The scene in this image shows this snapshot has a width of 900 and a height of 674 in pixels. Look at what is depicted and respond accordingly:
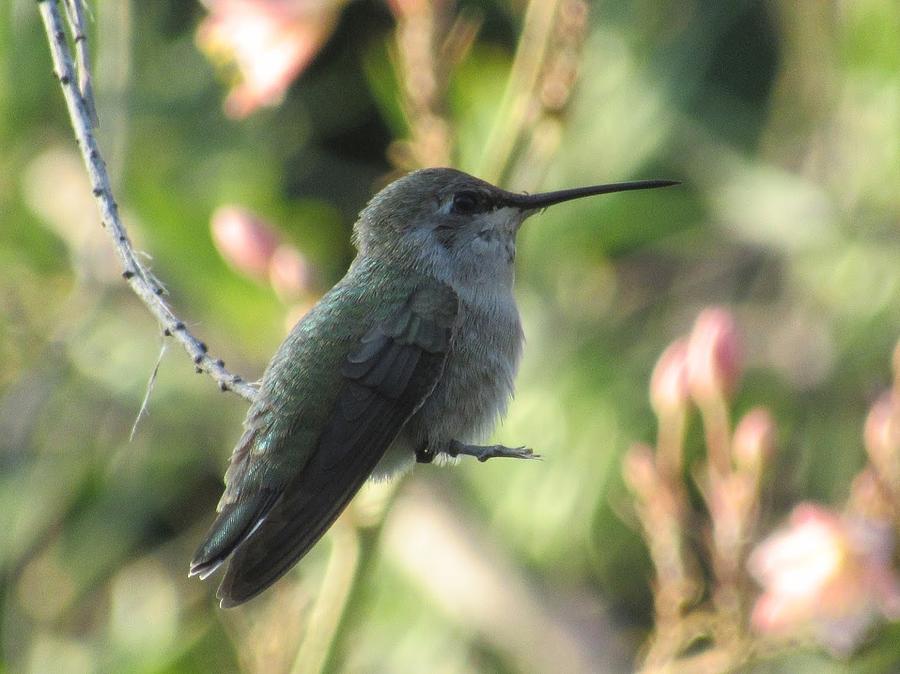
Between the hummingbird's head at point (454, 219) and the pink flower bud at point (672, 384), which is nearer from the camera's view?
the hummingbird's head at point (454, 219)

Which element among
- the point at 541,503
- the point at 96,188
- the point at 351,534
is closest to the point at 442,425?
the point at 351,534

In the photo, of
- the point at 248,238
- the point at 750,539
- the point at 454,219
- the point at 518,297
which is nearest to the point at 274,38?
the point at 248,238

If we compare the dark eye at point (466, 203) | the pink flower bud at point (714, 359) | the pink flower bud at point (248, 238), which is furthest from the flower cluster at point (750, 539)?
the pink flower bud at point (248, 238)

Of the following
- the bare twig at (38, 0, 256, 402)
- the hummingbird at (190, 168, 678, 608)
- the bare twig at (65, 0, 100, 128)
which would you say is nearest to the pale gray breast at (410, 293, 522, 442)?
the hummingbird at (190, 168, 678, 608)

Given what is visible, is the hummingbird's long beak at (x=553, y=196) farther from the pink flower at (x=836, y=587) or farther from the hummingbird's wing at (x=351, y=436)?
the pink flower at (x=836, y=587)

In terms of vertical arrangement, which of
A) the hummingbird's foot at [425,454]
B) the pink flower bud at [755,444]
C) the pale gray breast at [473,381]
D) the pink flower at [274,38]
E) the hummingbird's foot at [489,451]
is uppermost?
the pink flower at [274,38]

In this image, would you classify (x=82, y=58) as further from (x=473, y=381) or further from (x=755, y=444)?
(x=755, y=444)
